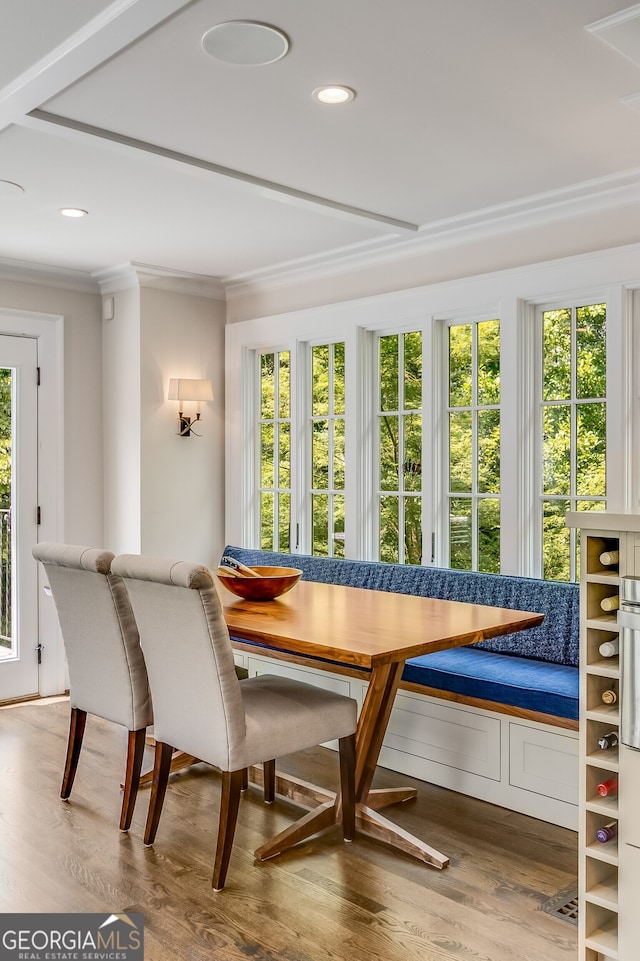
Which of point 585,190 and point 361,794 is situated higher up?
point 585,190

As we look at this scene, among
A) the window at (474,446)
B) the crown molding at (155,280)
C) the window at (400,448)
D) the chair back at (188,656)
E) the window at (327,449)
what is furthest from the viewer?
the crown molding at (155,280)

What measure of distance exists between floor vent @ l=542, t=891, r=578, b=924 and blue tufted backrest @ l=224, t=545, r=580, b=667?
3.51ft

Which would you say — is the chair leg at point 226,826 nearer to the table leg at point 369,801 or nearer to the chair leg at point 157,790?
the table leg at point 369,801

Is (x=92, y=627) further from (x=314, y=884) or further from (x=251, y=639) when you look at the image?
(x=314, y=884)

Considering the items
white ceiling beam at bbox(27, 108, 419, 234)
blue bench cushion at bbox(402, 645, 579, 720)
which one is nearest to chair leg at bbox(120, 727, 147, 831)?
blue bench cushion at bbox(402, 645, 579, 720)

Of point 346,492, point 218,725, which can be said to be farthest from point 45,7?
point 346,492

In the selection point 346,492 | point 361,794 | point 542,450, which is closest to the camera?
point 361,794

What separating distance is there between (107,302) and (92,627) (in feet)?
8.80

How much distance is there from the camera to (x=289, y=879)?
104 inches

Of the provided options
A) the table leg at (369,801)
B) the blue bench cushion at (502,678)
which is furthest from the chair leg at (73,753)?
the blue bench cushion at (502,678)

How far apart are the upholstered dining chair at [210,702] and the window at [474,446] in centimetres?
141

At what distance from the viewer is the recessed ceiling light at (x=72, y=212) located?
382 cm

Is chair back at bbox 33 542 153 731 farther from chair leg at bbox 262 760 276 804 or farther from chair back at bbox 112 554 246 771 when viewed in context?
chair leg at bbox 262 760 276 804

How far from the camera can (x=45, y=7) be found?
2.13 m
